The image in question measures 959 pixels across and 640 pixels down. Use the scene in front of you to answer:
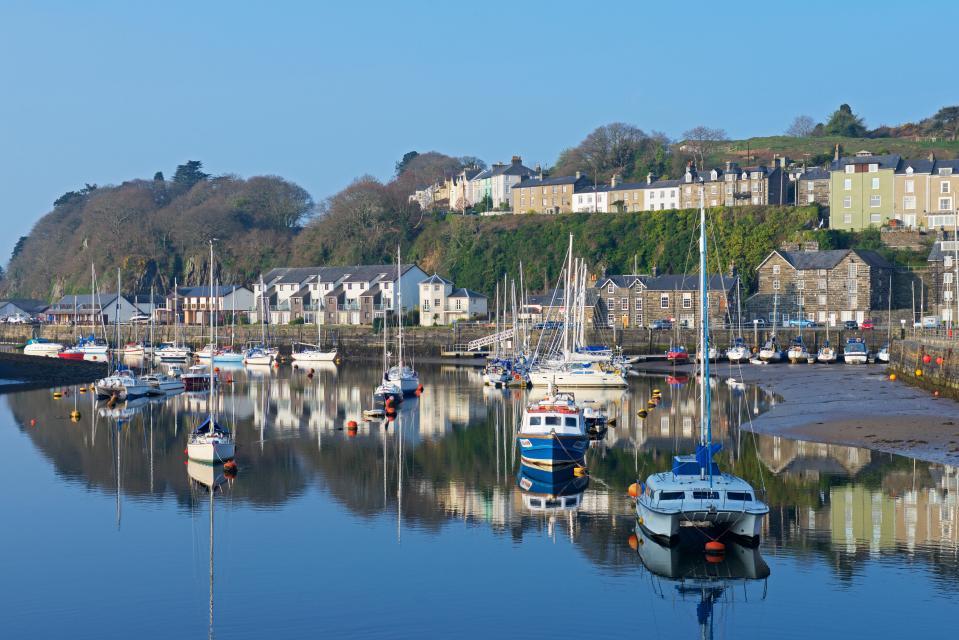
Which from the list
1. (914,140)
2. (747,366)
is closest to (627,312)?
(747,366)

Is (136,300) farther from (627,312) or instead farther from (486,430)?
(486,430)

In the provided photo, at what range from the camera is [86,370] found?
65312mm

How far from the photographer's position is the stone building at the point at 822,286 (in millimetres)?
73688

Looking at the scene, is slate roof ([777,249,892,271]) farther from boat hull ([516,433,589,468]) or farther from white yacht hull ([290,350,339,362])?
boat hull ([516,433,589,468])

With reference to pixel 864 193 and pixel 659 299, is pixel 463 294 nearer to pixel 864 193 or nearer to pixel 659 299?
pixel 659 299

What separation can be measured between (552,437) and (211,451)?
8955 mm

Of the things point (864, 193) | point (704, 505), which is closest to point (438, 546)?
point (704, 505)

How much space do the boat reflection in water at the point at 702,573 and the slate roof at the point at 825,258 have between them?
56935 mm

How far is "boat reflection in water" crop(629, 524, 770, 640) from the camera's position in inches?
711

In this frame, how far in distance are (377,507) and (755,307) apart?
5491 centimetres

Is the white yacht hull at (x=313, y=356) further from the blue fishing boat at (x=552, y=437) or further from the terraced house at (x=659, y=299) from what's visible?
the blue fishing boat at (x=552, y=437)

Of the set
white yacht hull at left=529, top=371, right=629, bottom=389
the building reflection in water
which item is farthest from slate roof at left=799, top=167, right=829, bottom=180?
the building reflection in water

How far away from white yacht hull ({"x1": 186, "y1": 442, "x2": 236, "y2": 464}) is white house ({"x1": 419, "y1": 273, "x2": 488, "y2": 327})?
56.3m

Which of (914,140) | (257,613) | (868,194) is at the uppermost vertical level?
(914,140)
